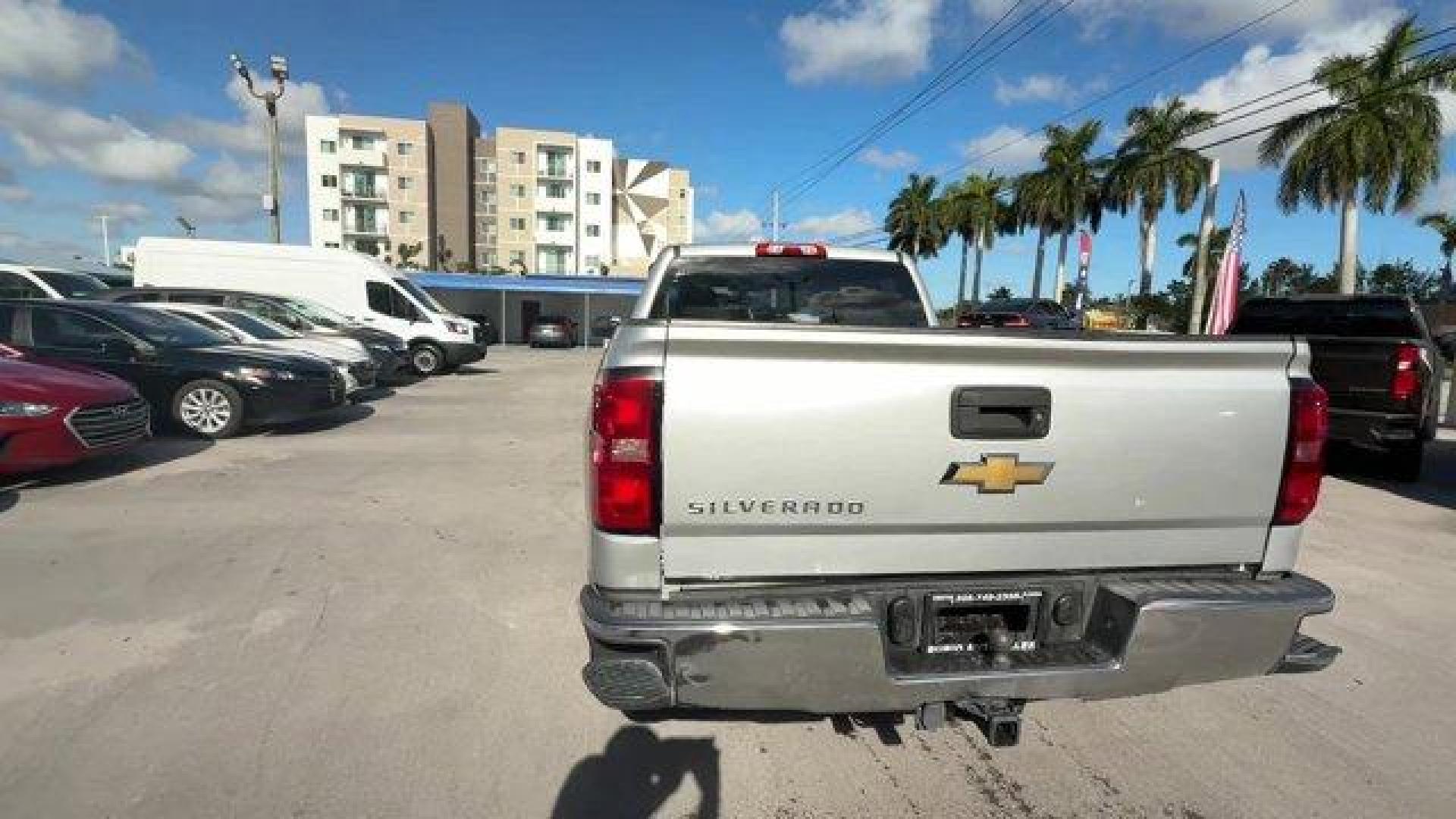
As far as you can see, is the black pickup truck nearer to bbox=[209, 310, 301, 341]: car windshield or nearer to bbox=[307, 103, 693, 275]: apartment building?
bbox=[209, 310, 301, 341]: car windshield

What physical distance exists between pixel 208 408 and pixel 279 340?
2918mm

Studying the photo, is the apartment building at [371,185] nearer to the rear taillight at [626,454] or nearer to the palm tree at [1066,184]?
the palm tree at [1066,184]

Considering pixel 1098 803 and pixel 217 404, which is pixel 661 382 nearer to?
pixel 1098 803

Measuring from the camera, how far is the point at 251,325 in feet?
37.6

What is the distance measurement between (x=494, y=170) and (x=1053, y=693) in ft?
251

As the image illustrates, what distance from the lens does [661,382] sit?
2.20 meters

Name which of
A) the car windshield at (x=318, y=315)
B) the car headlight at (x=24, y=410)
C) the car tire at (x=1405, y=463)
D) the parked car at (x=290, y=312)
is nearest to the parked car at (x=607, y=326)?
the car headlight at (x=24, y=410)

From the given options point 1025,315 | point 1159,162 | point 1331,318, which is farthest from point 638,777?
point 1159,162

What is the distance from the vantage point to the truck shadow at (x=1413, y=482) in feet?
25.3

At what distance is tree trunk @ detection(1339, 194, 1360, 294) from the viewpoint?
2862cm

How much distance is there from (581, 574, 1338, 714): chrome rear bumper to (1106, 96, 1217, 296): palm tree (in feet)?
152

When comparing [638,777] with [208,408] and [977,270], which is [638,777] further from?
[977,270]

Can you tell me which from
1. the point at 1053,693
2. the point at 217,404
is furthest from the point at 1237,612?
the point at 217,404

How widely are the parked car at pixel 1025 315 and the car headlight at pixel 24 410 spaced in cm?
2369
